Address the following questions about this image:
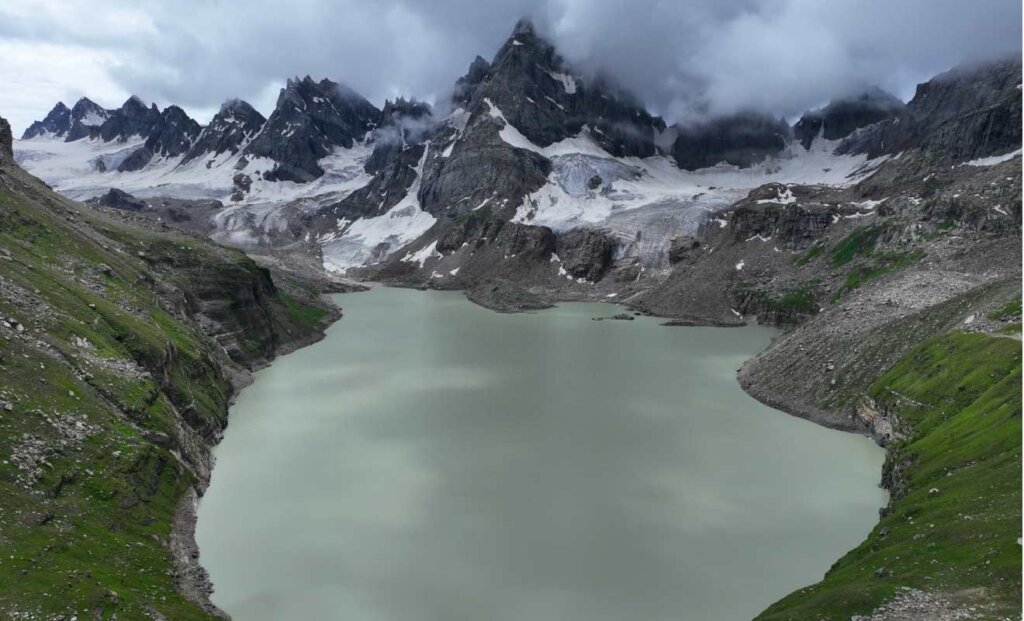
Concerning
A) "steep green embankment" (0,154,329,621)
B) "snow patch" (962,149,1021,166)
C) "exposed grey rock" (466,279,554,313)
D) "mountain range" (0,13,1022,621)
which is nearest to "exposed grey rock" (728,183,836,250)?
"mountain range" (0,13,1022,621)

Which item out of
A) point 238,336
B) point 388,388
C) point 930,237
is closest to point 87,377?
point 388,388

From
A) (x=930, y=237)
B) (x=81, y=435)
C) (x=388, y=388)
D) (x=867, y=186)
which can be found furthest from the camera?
(x=867, y=186)

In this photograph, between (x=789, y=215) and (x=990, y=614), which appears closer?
(x=990, y=614)

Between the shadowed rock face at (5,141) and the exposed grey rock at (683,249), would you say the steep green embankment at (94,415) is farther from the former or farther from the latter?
the exposed grey rock at (683,249)

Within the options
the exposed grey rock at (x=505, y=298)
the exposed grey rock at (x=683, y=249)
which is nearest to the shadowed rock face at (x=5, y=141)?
the exposed grey rock at (x=505, y=298)

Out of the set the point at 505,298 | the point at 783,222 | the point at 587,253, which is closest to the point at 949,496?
the point at 783,222

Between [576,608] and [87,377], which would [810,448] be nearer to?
[576,608]
